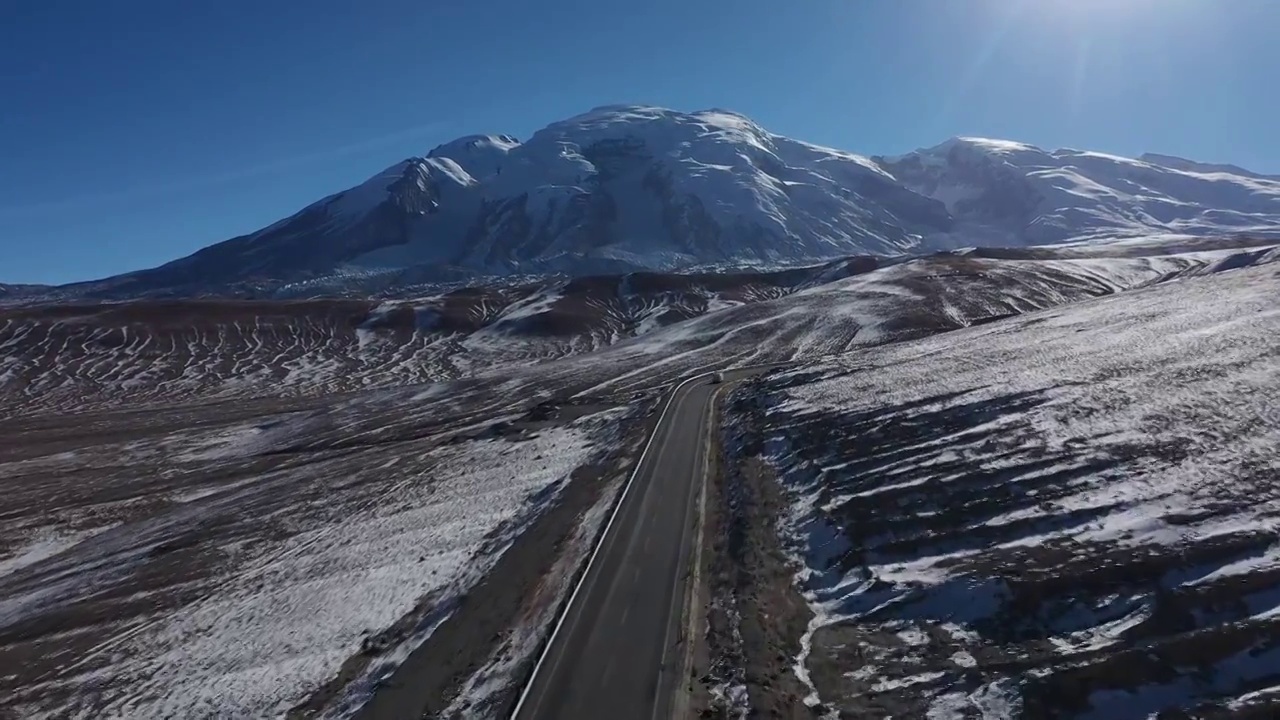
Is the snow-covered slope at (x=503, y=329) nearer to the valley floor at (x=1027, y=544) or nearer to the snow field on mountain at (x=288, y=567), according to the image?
the snow field on mountain at (x=288, y=567)

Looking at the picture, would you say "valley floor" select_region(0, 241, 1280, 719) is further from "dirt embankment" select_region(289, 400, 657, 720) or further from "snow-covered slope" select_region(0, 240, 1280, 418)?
"snow-covered slope" select_region(0, 240, 1280, 418)

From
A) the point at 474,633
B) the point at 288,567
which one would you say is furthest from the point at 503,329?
the point at 474,633

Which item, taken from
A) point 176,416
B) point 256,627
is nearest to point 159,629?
point 256,627

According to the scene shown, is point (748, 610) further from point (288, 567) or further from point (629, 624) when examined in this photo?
point (288, 567)

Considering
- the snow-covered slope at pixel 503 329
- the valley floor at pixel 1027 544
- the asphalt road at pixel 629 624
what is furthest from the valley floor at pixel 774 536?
the snow-covered slope at pixel 503 329

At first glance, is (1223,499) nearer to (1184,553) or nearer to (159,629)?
(1184,553)
